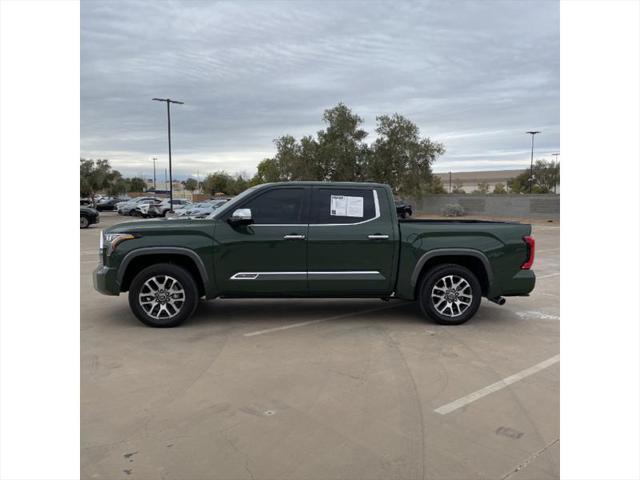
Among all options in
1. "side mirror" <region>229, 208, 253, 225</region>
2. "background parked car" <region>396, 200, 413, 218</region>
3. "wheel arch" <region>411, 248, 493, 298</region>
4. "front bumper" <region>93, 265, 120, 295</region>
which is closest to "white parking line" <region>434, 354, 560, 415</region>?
"wheel arch" <region>411, 248, 493, 298</region>

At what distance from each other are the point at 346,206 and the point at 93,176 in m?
68.1

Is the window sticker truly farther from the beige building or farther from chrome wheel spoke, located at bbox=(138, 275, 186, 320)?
the beige building

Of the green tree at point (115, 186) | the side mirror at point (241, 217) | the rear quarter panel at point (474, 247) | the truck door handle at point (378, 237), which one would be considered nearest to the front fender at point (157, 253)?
the side mirror at point (241, 217)

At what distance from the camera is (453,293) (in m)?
6.98

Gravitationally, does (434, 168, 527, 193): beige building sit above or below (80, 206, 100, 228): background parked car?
above

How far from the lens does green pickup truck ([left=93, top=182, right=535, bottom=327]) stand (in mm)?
6688

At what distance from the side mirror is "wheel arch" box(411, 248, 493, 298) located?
84.3 inches

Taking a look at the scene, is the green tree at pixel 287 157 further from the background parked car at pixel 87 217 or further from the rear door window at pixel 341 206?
the rear door window at pixel 341 206

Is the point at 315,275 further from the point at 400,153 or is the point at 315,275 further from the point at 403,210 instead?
the point at 400,153

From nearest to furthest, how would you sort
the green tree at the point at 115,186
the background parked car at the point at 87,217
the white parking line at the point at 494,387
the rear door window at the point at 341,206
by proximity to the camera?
the white parking line at the point at 494,387, the rear door window at the point at 341,206, the background parked car at the point at 87,217, the green tree at the point at 115,186

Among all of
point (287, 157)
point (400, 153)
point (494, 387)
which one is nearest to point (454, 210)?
point (400, 153)

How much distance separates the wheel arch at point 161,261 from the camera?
261 inches

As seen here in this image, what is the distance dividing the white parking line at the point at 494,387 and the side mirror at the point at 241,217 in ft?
10.7

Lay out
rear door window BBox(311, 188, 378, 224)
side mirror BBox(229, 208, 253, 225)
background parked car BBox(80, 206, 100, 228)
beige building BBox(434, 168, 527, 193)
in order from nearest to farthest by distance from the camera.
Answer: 1. side mirror BBox(229, 208, 253, 225)
2. rear door window BBox(311, 188, 378, 224)
3. background parked car BBox(80, 206, 100, 228)
4. beige building BBox(434, 168, 527, 193)
